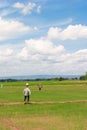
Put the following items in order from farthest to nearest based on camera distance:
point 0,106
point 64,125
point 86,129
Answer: point 0,106 → point 64,125 → point 86,129

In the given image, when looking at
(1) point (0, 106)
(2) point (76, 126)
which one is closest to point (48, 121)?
(2) point (76, 126)

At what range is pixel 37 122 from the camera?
2264cm

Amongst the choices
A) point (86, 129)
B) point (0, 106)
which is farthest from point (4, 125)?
point (0, 106)

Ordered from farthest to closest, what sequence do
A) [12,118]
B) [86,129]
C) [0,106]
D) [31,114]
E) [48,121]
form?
[0,106] < [31,114] < [12,118] < [48,121] < [86,129]

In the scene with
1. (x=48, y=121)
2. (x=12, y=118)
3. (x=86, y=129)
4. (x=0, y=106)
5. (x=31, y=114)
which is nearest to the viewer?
(x=86, y=129)

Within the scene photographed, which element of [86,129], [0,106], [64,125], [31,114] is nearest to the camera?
[86,129]

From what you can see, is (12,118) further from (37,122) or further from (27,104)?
(27,104)

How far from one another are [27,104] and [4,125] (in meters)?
13.5

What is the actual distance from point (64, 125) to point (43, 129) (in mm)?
1979

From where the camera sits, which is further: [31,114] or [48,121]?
[31,114]

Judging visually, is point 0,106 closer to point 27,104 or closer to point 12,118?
point 27,104

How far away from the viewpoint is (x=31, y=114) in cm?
2705

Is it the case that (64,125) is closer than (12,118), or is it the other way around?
(64,125)

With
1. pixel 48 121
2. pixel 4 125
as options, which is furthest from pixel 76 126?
pixel 4 125
